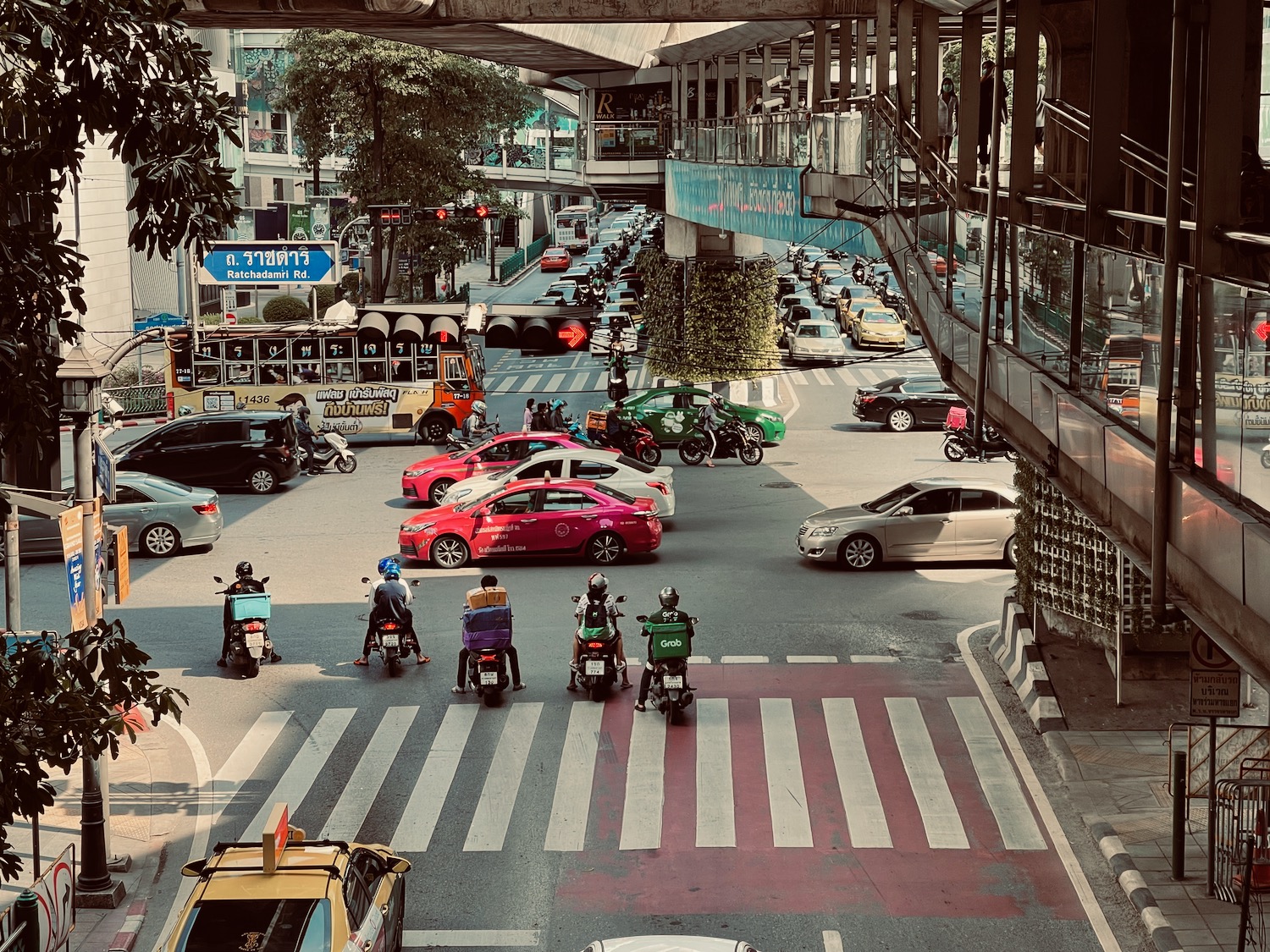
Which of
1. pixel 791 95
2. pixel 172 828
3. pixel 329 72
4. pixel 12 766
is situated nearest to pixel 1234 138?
pixel 12 766

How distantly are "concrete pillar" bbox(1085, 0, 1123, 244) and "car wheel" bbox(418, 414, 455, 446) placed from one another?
95.6 ft

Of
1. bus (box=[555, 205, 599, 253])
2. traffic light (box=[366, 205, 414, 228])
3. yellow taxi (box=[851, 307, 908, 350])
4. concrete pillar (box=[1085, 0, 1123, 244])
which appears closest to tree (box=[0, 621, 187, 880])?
concrete pillar (box=[1085, 0, 1123, 244])

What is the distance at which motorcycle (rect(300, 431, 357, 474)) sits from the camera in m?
35.5

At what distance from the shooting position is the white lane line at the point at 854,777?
1455 cm

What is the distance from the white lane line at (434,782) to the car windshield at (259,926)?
414 cm

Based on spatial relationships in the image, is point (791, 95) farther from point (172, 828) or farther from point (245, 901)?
point (245, 901)

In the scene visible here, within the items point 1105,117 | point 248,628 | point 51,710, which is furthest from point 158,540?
point 51,710

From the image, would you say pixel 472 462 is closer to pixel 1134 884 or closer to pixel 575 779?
pixel 575 779

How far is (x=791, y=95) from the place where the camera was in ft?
128

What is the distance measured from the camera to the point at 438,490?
102ft

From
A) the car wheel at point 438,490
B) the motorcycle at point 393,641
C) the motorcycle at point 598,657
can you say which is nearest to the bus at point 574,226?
the car wheel at point 438,490

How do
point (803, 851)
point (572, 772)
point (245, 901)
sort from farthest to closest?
1. point (572, 772)
2. point (803, 851)
3. point (245, 901)

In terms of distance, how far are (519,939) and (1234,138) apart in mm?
7831

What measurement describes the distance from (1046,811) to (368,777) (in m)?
6.80
